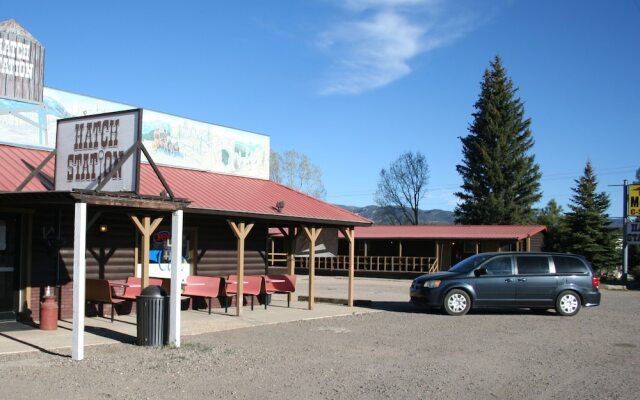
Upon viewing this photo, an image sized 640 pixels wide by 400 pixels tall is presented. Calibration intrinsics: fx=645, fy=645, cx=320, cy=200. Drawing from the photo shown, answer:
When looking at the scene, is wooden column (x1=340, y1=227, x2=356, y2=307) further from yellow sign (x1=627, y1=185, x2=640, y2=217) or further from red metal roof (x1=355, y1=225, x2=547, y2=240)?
yellow sign (x1=627, y1=185, x2=640, y2=217)

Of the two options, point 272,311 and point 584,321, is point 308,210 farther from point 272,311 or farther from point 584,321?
point 584,321

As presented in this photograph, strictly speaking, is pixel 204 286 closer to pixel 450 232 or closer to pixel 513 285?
pixel 513 285

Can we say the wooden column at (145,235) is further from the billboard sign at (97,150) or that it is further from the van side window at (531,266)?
the van side window at (531,266)

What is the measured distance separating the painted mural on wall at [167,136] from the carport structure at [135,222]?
0.30m

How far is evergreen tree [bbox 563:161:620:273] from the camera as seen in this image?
135 ft

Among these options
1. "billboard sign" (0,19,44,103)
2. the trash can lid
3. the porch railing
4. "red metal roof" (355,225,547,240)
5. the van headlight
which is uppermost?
"billboard sign" (0,19,44,103)

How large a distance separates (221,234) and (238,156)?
9.67ft

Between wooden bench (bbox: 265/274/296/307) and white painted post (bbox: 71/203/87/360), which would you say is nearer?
white painted post (bbox: 71/203/87/360)

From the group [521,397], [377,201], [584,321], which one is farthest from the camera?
[377,201]

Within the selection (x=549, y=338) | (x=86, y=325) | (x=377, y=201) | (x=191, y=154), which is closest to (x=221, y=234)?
(x=191, y=154)

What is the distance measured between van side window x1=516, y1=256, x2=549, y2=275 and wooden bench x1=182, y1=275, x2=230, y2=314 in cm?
752

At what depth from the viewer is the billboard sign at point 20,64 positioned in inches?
534

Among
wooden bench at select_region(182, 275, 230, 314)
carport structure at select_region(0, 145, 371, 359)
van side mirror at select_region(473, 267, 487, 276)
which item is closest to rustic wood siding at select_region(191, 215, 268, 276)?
carport structure at select_region(0, 145, 371, 359)

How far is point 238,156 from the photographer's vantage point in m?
19.2
